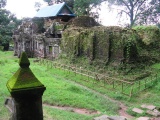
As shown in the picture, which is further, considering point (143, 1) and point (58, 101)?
point (143, 1)

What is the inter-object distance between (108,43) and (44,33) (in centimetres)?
1374

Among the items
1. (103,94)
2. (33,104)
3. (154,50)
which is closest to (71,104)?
(103,94)

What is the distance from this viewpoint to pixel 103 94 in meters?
14.2

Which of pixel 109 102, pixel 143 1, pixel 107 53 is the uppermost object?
pixel 143 1

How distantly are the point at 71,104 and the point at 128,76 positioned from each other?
Result: 6.84m

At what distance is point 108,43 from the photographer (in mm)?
18625

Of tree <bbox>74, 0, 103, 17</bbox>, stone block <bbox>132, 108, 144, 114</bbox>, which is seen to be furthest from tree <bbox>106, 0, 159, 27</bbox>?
stone block <bbox>132, 108, 144, 114</bbox>

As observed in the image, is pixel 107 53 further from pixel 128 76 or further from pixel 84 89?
pixel 84 89

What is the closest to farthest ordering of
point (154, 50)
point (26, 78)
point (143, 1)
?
point (26, 78)
point (154, 50)
point (143, 1)

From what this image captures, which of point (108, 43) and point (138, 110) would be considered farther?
point (108, 43)

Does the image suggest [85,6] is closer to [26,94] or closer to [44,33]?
[44,33]

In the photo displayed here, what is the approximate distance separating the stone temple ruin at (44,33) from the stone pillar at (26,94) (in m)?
23.6

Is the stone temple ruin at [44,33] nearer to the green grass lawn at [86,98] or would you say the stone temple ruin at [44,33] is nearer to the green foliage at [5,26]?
the green foliage at [5,26]

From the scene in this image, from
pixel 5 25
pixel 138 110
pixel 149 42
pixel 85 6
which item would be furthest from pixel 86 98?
pixel 5 25
